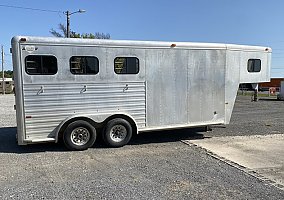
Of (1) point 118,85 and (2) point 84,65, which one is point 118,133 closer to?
(1) point 118,85

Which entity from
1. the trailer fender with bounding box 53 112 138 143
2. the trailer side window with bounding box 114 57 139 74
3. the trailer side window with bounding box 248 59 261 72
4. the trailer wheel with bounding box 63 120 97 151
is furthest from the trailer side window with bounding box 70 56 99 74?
the trailer side window with bounding box 248 59 261 72

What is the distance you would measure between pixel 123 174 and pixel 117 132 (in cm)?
226

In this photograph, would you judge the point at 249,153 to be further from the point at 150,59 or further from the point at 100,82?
the point at 100,82

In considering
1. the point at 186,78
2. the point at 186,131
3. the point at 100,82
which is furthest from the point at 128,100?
the point at 186,131

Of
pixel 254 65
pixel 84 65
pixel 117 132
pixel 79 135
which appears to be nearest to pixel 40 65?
pixel 84 65

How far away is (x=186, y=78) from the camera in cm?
862

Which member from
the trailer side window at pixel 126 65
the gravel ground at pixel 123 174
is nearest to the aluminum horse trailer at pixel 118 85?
the trailer side window at pixel 126 65

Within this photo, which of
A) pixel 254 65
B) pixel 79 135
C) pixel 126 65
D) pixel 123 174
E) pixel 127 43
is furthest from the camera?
pixel 254 65

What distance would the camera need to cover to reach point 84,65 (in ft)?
25.0

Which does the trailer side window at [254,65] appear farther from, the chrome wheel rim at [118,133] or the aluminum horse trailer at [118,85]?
the chrome wheel rim at [118,133]

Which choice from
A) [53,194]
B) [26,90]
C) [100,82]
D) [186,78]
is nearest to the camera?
[53,194]

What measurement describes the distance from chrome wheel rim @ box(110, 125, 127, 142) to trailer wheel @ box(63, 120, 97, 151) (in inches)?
19.5

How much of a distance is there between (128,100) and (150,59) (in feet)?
4.06

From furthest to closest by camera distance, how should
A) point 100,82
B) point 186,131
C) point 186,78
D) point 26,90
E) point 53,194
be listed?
point 186,131 < point 186,78 < point 100,82 < point 26,90 < point 53,194
